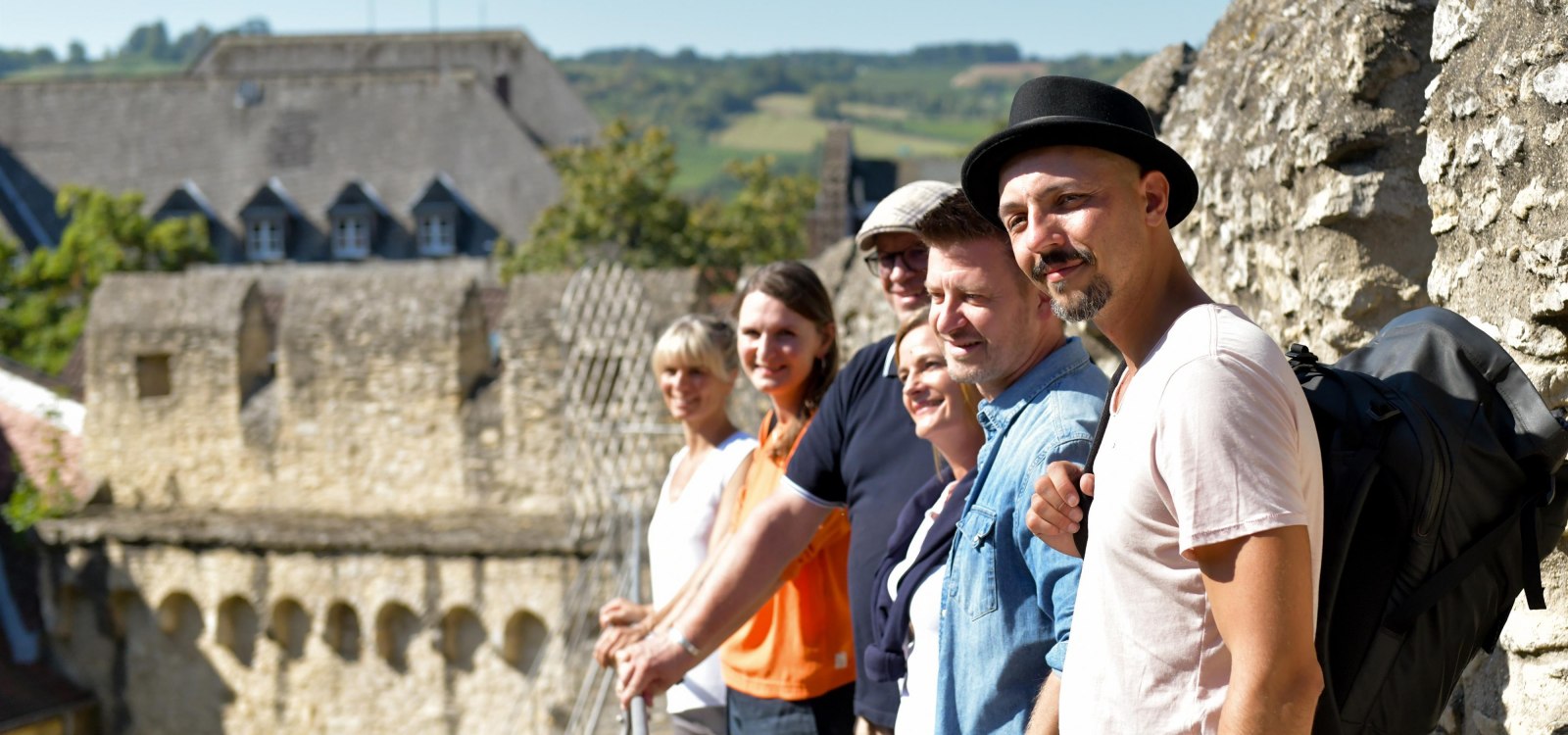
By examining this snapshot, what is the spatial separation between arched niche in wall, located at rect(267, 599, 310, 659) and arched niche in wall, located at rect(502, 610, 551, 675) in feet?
5.45

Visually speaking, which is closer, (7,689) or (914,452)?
(914,452)

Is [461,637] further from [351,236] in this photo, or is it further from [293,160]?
[293,160]

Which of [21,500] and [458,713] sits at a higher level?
[21,500]

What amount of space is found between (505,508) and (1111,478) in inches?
397

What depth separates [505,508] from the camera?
11.8 meters

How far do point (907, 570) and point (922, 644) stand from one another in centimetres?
14

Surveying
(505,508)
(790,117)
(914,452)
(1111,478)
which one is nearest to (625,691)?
(914,452)

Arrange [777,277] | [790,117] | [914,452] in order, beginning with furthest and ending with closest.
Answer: [790,117]
[777,277]
[914,452]

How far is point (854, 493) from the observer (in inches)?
141

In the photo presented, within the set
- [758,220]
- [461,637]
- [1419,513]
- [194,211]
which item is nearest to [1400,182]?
[1419,513]

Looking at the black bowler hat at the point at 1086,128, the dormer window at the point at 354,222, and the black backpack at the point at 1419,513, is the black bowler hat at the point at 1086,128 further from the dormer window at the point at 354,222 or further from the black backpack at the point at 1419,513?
the dormer window at the point at 354,222

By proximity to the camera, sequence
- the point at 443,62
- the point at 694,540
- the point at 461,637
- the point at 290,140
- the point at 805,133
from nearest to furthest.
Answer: the point at 694,540 < the point at 461,637 < the point at 290,140 < the point at 443,62 < the point at 805,133

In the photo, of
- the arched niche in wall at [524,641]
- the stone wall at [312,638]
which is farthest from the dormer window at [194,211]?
the arched niche in wall at [524,641]

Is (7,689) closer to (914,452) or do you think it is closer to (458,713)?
(458,713)
